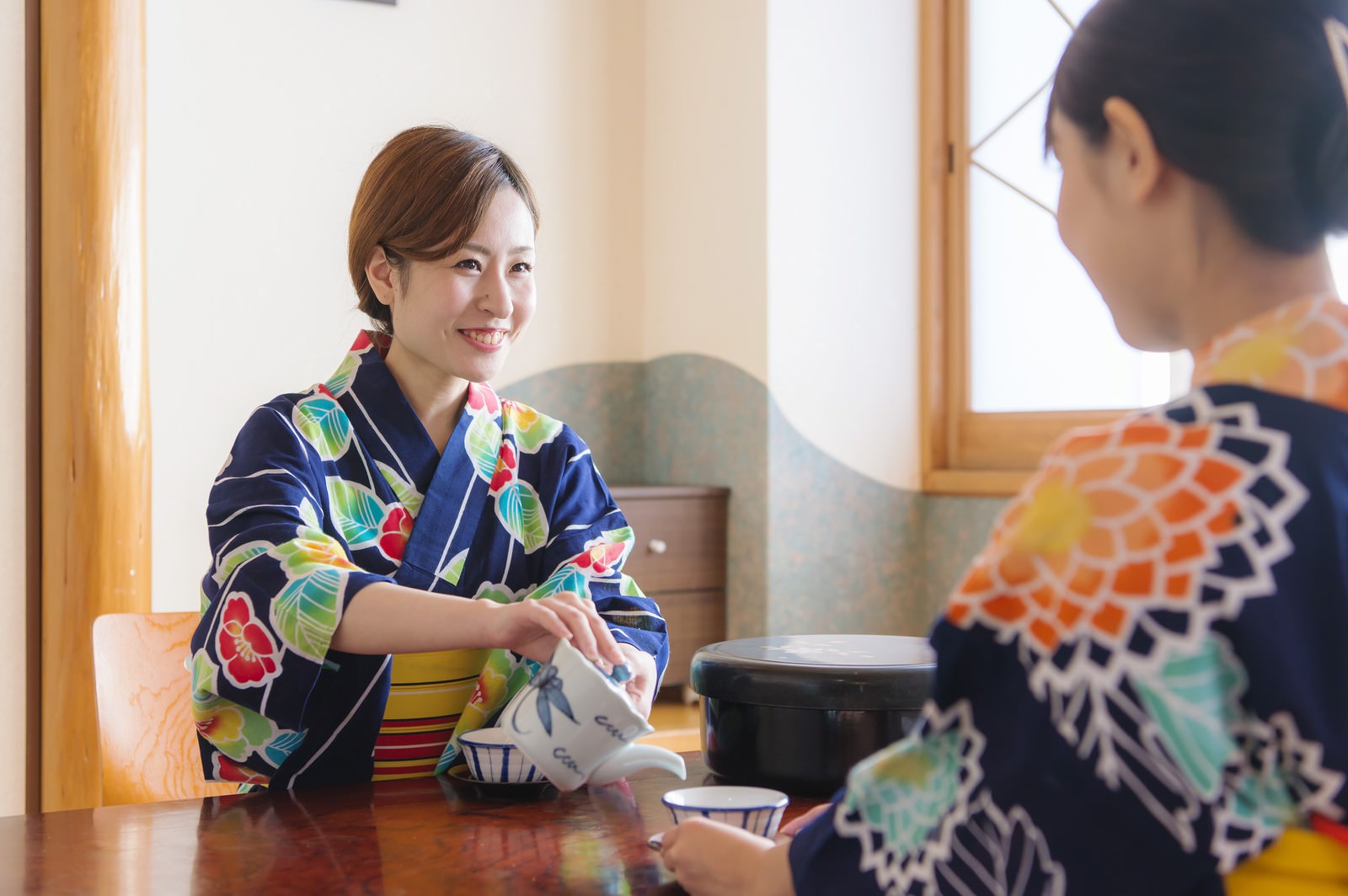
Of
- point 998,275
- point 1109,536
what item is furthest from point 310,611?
point 998,275

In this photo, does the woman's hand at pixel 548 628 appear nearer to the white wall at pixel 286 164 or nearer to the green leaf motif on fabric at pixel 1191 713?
the green leaf motif on fabric at pixel 1191 713

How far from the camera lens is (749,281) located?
322cm

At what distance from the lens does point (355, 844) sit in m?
0.93

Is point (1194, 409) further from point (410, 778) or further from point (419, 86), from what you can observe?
point (419, 86)

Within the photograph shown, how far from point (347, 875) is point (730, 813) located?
257 millimetres

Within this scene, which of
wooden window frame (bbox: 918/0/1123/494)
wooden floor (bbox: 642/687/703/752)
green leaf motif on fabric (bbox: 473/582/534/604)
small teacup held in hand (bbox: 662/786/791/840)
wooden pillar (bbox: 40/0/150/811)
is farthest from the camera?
wooden window frame (bbox: 918/0/1123/494)

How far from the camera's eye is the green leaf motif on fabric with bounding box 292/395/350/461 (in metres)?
1.31

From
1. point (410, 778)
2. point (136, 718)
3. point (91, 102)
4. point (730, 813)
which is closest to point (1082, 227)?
point (730, 813)

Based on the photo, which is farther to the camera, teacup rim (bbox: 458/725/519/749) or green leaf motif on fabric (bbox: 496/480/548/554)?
green leaf motif on fabric (bbox: 496/480/548/554)

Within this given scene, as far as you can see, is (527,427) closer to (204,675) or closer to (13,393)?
(204,675)

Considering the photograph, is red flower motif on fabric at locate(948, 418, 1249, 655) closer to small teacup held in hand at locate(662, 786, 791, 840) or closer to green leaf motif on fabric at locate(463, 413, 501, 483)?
small teacup held in hand at locate(662, 786, 791, 840)

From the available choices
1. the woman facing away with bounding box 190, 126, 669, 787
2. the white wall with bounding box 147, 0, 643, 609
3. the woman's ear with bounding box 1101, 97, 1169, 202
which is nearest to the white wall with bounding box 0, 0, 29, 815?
the white wall with bounding box 147, 0, 643, 609

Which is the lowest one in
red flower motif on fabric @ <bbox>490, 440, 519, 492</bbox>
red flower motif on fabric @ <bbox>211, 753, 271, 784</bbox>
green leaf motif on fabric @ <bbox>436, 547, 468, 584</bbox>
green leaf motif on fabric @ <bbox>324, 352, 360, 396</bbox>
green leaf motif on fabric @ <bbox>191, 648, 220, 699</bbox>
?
red flower motif on fabric @ <bbox>211, 753, 271, 784</bbox>

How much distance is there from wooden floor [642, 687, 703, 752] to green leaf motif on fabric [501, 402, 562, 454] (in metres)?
1.25
